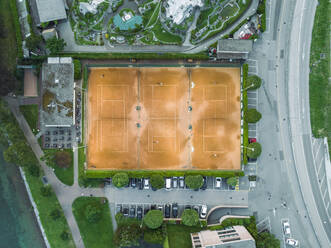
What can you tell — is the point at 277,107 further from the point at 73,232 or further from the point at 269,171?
the point at 73,232

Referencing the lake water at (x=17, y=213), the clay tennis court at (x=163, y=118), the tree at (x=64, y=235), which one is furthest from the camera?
the lake water at (x=17, y=213)

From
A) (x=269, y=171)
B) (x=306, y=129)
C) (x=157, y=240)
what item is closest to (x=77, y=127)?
(x=157, y=240)

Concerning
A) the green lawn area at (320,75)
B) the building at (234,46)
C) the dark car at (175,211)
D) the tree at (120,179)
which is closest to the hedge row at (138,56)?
the building at (234,46)

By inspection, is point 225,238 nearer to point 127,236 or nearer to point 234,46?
point 127,236

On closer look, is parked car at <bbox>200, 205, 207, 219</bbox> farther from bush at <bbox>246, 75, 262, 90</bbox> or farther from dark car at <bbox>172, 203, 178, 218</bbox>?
bush at <bbox>246, 75, 262, 90</bbox>

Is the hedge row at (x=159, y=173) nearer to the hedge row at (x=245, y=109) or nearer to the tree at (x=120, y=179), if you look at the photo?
the tree at (x=120, y=179)

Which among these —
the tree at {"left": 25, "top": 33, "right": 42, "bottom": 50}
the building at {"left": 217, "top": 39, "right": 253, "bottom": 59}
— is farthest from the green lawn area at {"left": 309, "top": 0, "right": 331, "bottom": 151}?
the tree at {"left": 25, "top": 33, "right": 42, "bottom": 50}

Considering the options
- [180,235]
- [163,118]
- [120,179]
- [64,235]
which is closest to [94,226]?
[64,235]
